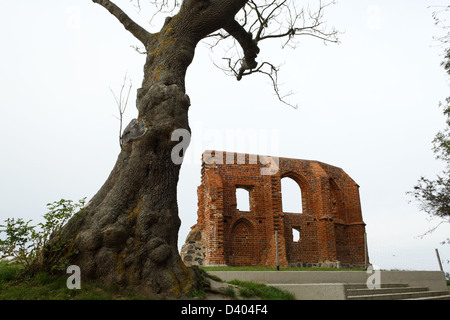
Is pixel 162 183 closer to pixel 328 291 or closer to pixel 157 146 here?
pixel 157 146

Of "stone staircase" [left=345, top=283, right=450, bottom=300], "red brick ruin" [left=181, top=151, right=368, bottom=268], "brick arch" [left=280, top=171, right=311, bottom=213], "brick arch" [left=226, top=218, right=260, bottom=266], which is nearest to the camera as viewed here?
"stone staircase" [left=345, top=283, right=450, bottom=300]

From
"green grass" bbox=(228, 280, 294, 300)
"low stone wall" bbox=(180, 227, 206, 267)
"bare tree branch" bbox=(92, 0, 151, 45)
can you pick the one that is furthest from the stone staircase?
"low stone wall" bbox=(180, 227, 206, 267)

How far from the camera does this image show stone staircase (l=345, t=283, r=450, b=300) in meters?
7.81

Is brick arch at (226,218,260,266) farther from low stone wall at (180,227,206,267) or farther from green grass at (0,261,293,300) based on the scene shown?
green grass at (0,261,293,300)

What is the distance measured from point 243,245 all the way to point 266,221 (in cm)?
178

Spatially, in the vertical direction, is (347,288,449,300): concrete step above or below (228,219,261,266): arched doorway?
below

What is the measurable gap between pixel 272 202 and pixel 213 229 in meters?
3.65

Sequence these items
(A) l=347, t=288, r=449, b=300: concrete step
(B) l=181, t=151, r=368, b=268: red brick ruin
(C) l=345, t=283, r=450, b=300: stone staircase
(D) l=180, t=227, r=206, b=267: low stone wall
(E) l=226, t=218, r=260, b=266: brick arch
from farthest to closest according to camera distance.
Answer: (E) l=226, t=218, r=260, b=266: brick arch
(B) l=181, t=151, r=368, b=268: red brick ruin
(D) l=180, t=227, r=206, b=267: low stone wall
(C) l=345, t=283, r=450, b=300: stone staircase
(A) l=347, t=288, r=449, b=300: concrete step

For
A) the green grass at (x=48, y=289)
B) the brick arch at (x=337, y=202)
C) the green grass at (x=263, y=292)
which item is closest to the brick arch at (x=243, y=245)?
the brick arch at (x=337, y=202)

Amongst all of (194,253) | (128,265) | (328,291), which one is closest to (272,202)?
(194,253)

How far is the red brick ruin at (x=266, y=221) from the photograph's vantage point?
17.6 m

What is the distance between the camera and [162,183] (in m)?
5.30

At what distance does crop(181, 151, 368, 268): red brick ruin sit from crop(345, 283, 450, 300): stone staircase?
700 centimetres

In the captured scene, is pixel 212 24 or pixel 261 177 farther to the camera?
pixel 261 177
